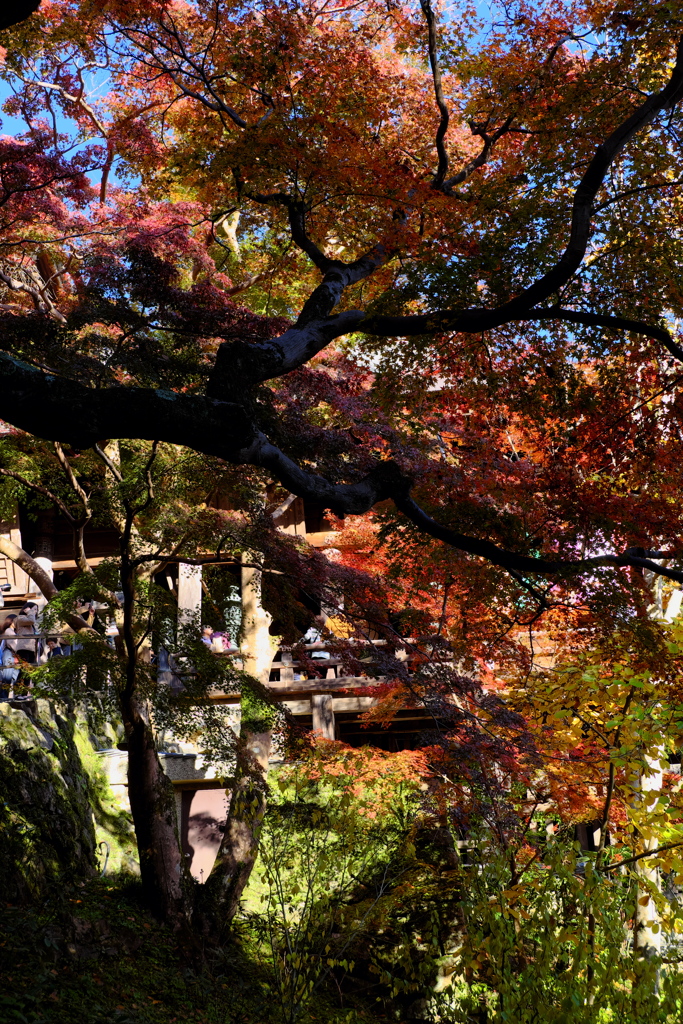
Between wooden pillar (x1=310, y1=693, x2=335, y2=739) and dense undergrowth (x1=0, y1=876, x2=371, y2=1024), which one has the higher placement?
wooden pillar (x1=310, y1=693, x2=335, y2=739)

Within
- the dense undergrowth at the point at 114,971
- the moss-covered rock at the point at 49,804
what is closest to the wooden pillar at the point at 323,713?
the moss-covered rock at the point at 49,804

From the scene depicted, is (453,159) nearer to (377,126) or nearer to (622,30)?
(377,126)

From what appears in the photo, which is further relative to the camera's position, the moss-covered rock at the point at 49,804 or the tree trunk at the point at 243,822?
the tree trunk at the point at 243,822

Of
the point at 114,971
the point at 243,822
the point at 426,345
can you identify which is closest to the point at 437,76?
the point at 426,345

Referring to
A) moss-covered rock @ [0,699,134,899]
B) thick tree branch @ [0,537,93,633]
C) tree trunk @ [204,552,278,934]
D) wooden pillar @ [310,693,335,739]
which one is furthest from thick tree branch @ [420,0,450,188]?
wooden pillar @ [310,693,335,739]

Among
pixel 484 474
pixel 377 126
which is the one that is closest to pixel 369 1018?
pixel 484 474

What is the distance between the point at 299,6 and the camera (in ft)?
27.3

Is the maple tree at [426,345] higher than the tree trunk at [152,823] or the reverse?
higher

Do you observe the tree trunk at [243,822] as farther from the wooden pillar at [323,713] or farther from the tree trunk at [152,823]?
the wooden pillar at [323,713]

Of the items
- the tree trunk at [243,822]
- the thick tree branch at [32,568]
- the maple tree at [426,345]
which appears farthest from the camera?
the thick tree branch at [32,568]

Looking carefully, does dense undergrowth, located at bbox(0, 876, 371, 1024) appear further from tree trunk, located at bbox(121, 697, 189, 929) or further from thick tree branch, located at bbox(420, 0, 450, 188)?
thick tree branch, located at bbox(420, 0, 450, 188)

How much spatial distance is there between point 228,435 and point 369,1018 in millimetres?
7568

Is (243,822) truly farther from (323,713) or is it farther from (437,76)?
(437,76)

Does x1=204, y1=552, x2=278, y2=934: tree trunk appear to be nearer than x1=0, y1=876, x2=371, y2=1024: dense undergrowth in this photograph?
No
